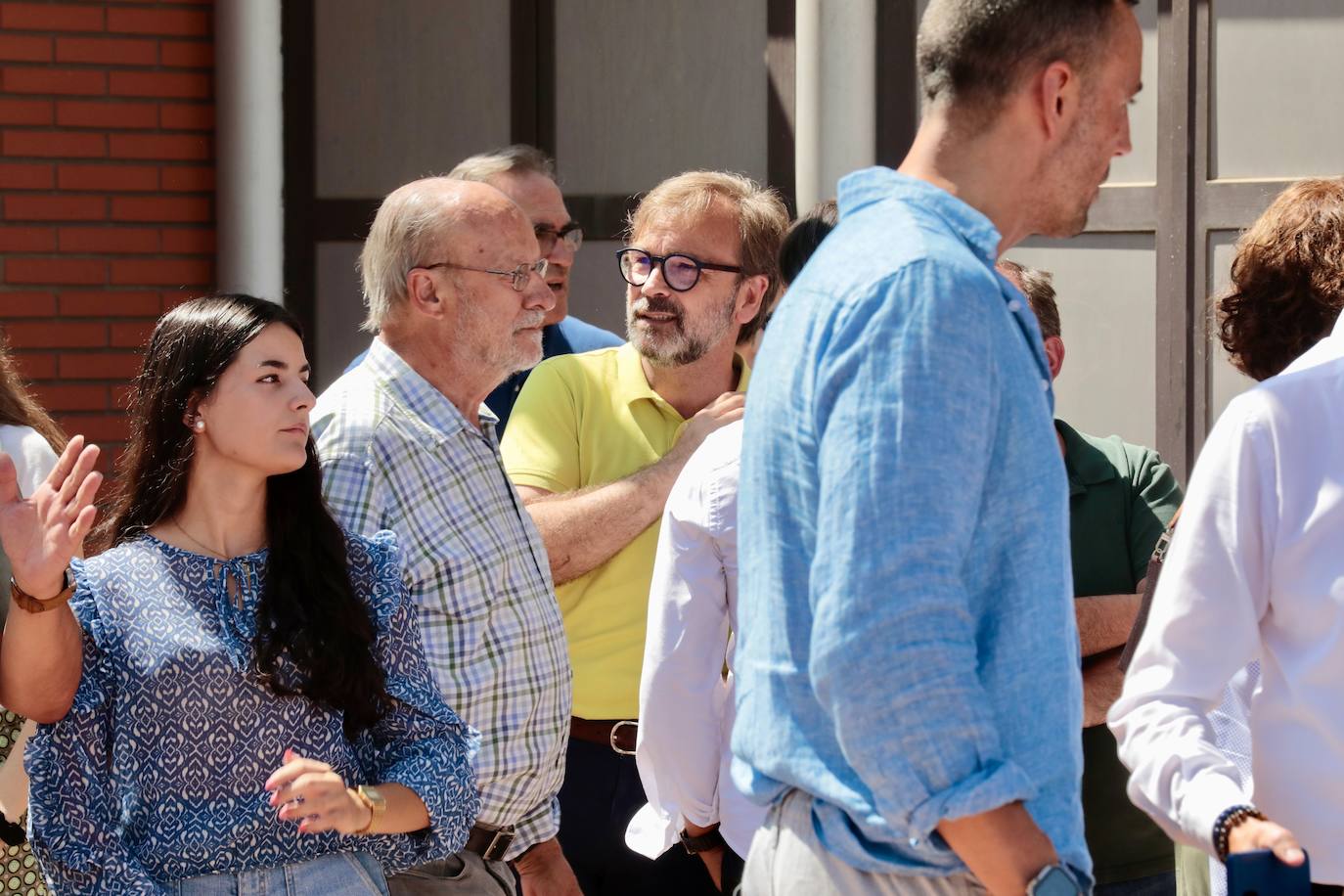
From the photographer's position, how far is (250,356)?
2699mm

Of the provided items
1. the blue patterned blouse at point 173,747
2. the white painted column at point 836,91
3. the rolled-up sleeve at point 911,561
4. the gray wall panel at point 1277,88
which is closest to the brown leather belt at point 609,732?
the blue patterned blouse at point 173,747

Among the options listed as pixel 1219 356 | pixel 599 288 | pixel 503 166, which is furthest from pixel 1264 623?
pixel 599 288

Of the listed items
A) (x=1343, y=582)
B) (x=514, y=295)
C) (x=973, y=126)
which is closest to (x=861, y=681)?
(x=973, y=126)

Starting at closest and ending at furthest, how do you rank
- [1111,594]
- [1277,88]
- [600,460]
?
[1111,594] → [600,460] → [1277,88]

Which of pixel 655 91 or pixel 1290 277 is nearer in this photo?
pixel 1290 277

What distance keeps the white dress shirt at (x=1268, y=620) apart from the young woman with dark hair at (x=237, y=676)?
1.07m

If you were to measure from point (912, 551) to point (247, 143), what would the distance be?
4769 mm

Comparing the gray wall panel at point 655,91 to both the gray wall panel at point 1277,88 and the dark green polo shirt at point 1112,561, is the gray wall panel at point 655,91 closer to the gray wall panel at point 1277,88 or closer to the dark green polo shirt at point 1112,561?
the gray wall panel at point 1277,88

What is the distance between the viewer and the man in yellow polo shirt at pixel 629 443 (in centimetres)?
358

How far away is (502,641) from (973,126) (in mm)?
1572

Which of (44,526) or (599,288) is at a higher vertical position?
(599,288)

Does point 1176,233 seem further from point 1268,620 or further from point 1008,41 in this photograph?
point 1008,41

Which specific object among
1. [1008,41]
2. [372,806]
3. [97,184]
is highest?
[97,184]

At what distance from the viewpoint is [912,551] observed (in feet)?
5.34
